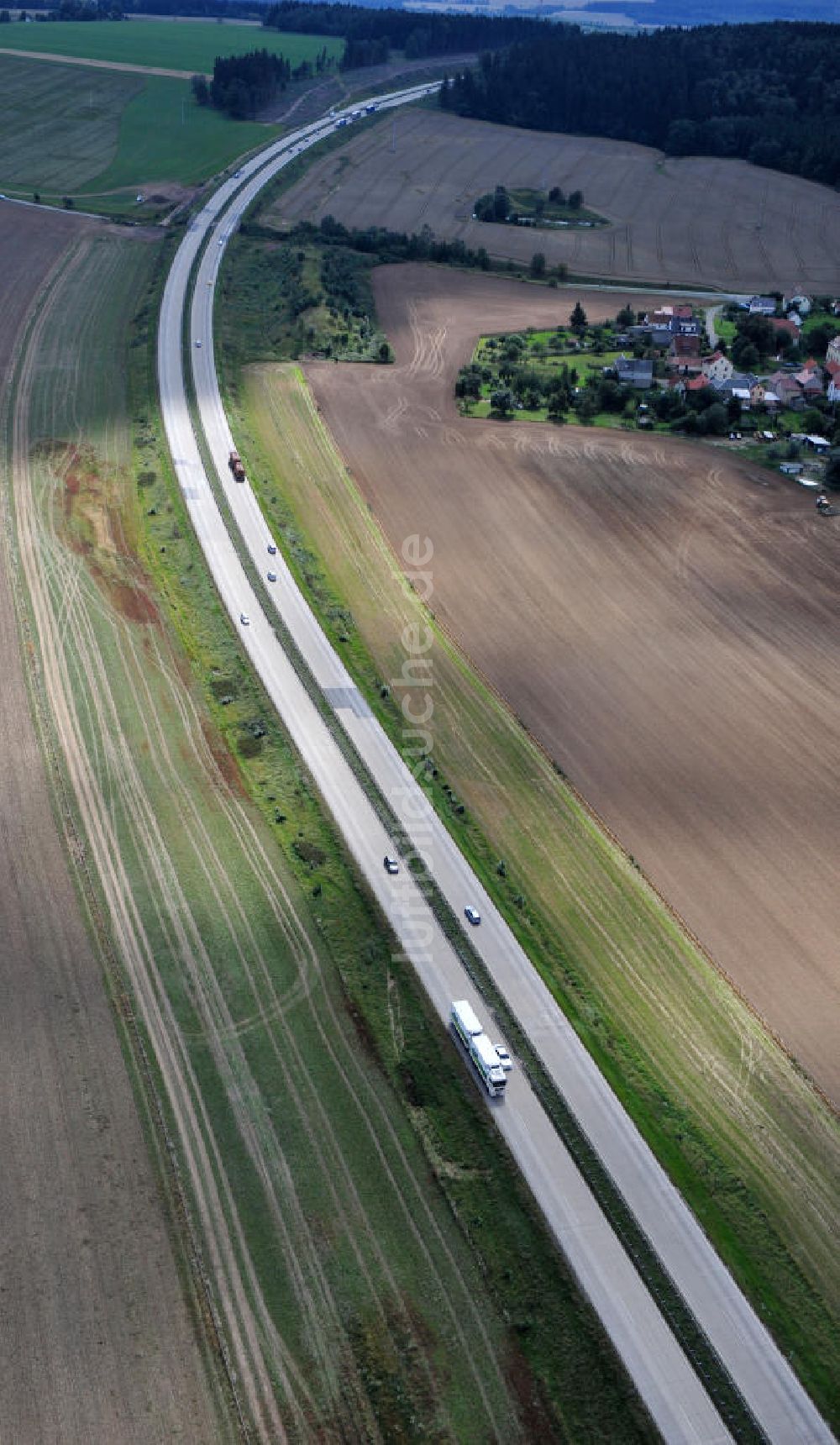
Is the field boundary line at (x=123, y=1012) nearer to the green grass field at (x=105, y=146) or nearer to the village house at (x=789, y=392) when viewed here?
the village house at (x=789, y=392)

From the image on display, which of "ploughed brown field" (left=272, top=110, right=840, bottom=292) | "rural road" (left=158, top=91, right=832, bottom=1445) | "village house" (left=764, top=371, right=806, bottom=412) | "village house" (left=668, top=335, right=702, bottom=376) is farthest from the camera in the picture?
"ploughed brown field" (left=272, top=110, right=840, bottom=292)

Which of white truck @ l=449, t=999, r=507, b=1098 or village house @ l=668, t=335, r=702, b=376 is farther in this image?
village house @ l=668, t=335, r=702, b=376

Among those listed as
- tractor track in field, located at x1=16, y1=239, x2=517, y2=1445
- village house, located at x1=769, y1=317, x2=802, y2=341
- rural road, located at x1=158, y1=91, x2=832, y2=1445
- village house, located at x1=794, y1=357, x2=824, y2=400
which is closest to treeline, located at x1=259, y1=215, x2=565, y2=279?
village house, located at x1=769, y1=317, x2=802, y2=341

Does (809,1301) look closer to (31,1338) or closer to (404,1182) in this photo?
(404,1182)

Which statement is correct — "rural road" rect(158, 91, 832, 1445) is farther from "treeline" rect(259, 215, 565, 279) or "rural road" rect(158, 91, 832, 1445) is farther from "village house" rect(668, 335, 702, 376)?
"treeline" rect(259, 215, 565, 279)

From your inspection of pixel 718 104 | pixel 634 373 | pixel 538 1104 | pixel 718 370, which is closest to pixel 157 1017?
pixel 538 1104

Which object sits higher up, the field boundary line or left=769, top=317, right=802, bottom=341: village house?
left=769, top=317, right=802, bottom=341: village house

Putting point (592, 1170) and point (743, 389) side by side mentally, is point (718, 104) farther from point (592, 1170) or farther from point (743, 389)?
point (592, 1170)

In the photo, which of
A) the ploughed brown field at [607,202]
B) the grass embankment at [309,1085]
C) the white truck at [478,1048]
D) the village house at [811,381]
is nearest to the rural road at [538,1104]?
the white truck at [478,1048]

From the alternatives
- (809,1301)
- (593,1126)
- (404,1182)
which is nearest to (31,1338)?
(404,1182)
